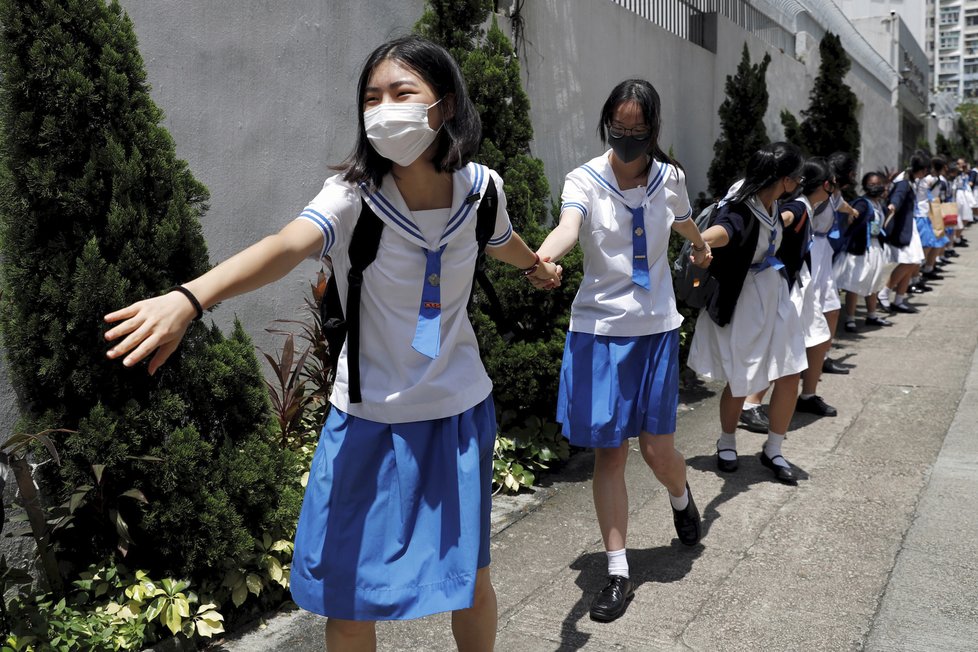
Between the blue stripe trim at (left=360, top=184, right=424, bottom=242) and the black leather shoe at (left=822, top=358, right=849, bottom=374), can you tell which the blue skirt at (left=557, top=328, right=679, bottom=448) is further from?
the black leather shoe at (left=822, top=358, right=849, bottom=374)

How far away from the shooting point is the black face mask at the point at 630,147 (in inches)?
143

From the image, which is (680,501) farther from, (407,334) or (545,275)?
(407,334)

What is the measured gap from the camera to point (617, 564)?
3734 millimetres

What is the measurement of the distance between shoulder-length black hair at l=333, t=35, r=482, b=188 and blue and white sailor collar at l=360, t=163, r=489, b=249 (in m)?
0.03

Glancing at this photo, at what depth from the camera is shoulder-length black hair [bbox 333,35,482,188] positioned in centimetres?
237

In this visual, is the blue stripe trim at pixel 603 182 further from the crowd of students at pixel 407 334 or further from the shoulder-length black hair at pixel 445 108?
the shoulder-length black hair at pixel 445 108

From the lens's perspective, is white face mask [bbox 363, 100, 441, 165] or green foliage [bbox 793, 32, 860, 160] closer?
white face mask [bbox 363, 100, 441, 165]

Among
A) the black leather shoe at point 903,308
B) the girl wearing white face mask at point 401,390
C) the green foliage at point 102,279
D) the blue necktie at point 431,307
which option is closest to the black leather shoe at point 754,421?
the green foliage at point 102,279

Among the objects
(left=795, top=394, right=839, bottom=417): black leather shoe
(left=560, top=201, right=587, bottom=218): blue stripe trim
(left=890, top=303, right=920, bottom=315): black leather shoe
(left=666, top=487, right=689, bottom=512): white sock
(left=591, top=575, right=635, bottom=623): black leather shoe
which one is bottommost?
(left=890, top=303, right=920, bottom=315): black leather shoe

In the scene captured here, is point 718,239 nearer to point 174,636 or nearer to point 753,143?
Answer: point 174,636

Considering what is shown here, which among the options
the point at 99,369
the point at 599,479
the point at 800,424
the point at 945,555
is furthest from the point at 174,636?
the point at 800,424

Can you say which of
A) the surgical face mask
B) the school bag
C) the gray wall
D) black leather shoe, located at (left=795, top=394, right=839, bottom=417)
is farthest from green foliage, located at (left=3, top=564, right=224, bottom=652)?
the surgical face mask

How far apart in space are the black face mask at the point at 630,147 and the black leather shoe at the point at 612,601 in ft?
5.32

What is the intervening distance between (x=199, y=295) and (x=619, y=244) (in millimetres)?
2153
